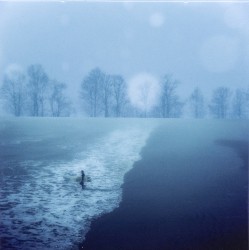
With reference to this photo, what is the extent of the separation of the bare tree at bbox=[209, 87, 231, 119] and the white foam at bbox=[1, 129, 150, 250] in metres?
78.0

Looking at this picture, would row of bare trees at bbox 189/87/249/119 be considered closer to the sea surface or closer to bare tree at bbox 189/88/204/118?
bare tree at bbox 189/88/204/118

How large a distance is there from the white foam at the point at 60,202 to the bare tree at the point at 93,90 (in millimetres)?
60597

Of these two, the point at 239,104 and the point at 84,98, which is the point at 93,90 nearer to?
the point at 84,98

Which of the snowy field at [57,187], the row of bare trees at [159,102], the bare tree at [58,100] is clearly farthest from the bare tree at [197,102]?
the snowy field at [57,187]

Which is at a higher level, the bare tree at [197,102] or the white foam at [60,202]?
the bare tree at [197,102]

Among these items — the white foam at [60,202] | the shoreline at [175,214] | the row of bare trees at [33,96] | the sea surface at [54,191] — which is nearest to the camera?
the shoreline at [175,214]

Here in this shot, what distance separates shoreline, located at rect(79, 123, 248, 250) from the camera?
9.44 metres

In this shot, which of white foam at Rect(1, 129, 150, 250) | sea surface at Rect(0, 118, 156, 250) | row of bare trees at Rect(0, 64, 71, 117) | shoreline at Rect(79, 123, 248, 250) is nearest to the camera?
shoreline at Rect(79, 123, 248, 250)

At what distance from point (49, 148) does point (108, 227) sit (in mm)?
17562

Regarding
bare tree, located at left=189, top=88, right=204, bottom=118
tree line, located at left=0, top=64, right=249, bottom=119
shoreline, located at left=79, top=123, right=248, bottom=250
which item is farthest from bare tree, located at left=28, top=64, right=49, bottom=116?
shoreline, located at left=79, top=123, right=248, bottom=250

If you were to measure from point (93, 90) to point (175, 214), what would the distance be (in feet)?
238

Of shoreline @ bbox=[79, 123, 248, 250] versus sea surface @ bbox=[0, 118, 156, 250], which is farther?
sea surface @ bbox=[0, 118, 156, 250]

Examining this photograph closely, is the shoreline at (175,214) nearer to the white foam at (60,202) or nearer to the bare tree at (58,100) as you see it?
the white foam at (60,202)

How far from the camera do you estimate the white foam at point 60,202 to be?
980 cm
